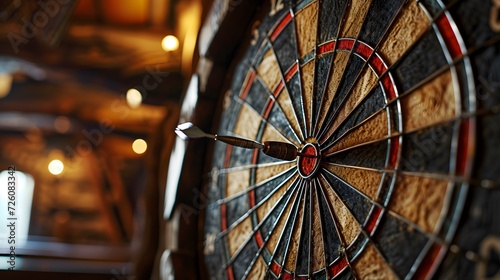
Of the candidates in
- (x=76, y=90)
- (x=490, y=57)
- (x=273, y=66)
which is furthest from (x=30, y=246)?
(x=490, y=57)

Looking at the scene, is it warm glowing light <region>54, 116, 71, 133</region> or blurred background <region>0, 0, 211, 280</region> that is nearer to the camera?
blurred background <region>0, 0, 211, 280</region>

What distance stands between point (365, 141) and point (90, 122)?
16.9ft

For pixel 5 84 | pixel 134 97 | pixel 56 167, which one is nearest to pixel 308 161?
pixel 134 97

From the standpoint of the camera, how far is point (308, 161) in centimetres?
155

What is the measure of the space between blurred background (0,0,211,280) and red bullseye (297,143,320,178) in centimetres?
123

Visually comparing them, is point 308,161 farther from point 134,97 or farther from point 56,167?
point 56,167

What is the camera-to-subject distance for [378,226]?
1250mm

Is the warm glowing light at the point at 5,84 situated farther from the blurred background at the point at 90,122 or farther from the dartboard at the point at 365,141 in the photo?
the dartboard at the point at 365,141

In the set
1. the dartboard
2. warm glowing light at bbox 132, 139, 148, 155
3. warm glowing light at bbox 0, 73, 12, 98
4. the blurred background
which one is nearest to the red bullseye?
the dartboard

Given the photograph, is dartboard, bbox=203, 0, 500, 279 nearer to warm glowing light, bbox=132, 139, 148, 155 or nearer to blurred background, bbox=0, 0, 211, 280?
blurred background, bbox=0, 0, 211, 280

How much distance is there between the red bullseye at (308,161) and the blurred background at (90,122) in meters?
1.23

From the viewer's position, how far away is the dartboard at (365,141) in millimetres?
1056

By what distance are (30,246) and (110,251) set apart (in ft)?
2.48

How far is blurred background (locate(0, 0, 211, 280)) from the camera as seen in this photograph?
12.1 feet
